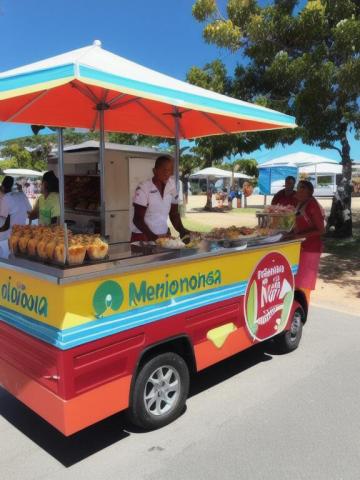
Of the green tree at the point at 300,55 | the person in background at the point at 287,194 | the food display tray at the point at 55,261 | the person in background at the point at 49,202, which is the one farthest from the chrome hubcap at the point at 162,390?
the green tree at the point at 300,55

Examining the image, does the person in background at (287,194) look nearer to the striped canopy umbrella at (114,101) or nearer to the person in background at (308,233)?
the person in background at (308,233)

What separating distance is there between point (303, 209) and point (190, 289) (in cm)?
221

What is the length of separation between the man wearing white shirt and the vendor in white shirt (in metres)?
2.68

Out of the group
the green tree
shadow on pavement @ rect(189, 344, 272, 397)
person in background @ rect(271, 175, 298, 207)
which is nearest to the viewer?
shadow on pavement @ rect(189, 344, 272, 397)

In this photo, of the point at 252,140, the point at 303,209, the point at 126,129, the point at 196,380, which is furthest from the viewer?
the point at 252,140

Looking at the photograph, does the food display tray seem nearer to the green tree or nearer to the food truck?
the food truck

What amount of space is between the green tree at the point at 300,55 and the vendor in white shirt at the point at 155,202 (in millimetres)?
5448

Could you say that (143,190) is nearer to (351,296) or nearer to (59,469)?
(59,469)

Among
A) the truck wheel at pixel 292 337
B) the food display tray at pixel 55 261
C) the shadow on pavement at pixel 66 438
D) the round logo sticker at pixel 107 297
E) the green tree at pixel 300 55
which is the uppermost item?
the green tree at pixel 300 55

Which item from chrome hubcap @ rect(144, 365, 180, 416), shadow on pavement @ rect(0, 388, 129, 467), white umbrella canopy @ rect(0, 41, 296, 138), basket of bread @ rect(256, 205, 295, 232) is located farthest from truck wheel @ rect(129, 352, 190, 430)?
basket of bread @ rect(256, 205, 295, 232)

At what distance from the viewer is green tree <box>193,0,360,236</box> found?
27.8 ft

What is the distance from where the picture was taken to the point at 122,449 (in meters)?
2.92

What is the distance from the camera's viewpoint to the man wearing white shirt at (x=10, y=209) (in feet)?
20.3

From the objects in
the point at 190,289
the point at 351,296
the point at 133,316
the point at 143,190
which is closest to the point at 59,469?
the point at 133,316
